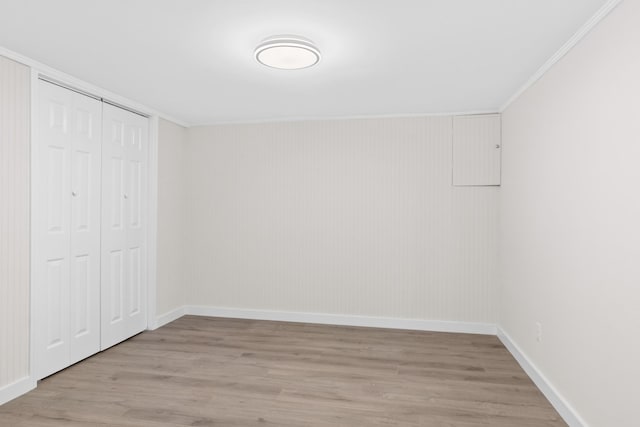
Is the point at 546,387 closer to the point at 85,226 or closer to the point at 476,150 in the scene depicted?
the point at 476,150

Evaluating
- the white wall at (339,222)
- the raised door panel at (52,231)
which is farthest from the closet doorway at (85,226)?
the white wall at (339,222)

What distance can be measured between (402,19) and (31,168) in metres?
2.83

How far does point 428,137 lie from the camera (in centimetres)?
461

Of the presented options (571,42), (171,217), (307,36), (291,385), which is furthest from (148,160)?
(571,42)

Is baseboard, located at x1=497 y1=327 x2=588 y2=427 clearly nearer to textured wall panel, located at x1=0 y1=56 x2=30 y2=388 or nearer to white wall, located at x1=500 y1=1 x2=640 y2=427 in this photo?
white wall, located at x1=500 y1=1 x2=640 y2=427

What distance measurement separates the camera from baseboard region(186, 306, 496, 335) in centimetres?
454

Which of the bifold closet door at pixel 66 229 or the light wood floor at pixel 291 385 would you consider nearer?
the light wood floor at pixel 291 385

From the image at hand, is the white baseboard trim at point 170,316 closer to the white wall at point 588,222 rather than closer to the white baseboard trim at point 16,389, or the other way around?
the white baseboard trim at point 16,389

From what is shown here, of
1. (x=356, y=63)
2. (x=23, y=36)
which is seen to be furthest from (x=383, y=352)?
(x=23, y=36)

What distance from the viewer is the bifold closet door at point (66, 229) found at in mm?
3162

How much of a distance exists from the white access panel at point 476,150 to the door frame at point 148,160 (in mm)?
3386

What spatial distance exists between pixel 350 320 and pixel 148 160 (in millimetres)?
2960

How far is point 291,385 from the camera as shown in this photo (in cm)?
318

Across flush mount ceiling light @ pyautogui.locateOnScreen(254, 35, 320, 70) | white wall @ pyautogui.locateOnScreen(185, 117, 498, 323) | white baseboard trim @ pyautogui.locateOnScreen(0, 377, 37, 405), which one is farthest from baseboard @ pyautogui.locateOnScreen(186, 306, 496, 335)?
flush mount ceiling light @ pyautogui.locateOnScreen(254, 35, 320, 70)
